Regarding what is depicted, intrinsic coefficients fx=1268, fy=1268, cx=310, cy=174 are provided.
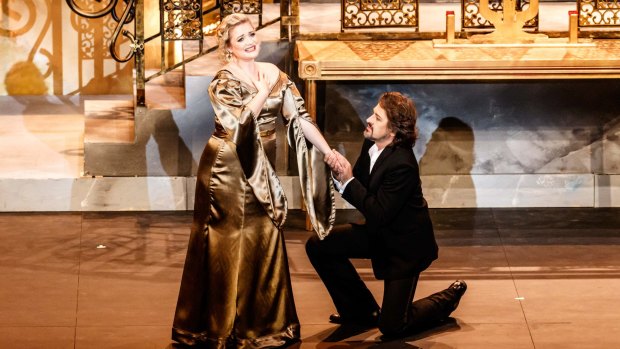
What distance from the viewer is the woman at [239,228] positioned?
18.3ft

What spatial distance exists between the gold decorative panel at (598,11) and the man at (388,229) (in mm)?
2695

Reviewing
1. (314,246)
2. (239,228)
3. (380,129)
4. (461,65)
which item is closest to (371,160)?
(380,129)

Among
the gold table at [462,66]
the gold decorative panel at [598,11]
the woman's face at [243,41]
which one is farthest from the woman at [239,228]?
the gold decorative panel at [598,11]

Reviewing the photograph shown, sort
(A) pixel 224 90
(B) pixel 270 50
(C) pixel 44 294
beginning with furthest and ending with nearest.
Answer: (B) pixel 270 50 → (C) pixel 44 294 → (A) pixel 224 90

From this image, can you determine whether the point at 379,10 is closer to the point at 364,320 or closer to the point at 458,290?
the point at 458,290

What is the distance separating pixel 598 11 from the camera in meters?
8.06

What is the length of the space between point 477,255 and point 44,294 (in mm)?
2449

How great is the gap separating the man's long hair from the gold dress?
1.64 ft

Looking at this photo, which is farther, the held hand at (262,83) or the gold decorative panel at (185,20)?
the gold decorative panel at (185,20)

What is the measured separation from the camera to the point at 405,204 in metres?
5.75

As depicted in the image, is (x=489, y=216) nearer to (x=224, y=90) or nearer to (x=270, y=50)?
(x=270, y=50)

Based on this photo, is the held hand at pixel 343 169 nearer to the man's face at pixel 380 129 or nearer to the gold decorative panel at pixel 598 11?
the man's face at pixel 380 129

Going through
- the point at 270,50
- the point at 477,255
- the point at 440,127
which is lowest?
the point at 477,255

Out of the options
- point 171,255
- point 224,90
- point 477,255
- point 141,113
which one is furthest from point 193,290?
point 141,113
